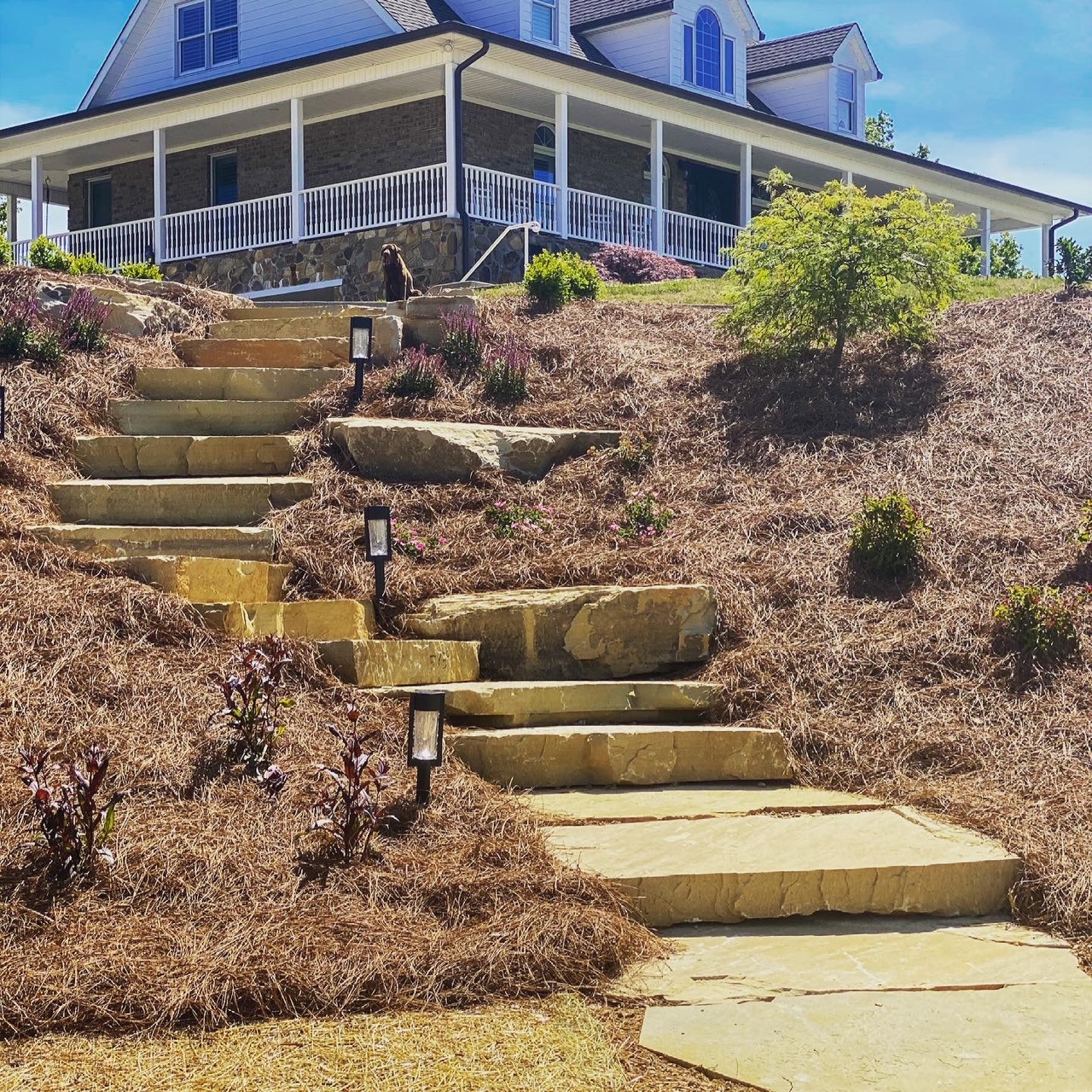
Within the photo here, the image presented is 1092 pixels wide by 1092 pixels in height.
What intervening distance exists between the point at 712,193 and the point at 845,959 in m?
20.1

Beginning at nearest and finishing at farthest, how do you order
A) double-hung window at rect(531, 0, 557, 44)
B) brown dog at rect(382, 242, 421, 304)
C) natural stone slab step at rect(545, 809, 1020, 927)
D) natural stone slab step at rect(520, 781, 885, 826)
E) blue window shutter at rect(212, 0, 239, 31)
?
natural stone slab step at rect(545, 809, 1020, 927), natural stone slab step at rect(520, 781, 885, 826), brown dog at rect(382, 242, 421, 304), double-hung window at rect(531, 0, 557, 44), blue window shutter at rect(212, 0, 239, 31)

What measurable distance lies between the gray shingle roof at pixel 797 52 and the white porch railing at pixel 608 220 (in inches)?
273

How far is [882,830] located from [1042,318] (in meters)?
6.18

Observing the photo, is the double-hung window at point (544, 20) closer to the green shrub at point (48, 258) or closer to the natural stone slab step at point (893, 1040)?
the green shrub at point (48, 258)

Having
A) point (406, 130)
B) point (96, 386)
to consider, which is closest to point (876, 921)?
point (96, 386)

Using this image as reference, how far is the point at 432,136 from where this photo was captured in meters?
18.7

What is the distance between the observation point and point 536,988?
3.71 meters

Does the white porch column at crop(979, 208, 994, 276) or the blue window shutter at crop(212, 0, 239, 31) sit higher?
the blue window shutter at crop(212, 0, 239, 31)

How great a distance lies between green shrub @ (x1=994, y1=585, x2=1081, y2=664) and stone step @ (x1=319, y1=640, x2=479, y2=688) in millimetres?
2350

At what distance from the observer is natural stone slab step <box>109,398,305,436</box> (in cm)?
796

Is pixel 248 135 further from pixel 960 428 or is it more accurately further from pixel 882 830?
pixel 882 830

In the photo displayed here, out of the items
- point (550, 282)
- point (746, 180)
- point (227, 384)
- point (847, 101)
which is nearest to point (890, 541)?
point (227, 384)

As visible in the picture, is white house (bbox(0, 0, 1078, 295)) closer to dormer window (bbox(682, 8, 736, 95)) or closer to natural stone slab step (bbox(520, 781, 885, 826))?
dormer window (bbox(682, 8, 736, 95))

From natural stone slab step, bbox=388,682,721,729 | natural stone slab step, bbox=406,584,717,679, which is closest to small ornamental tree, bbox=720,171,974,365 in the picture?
natural stone slab step, bbox=406,584,717,679
